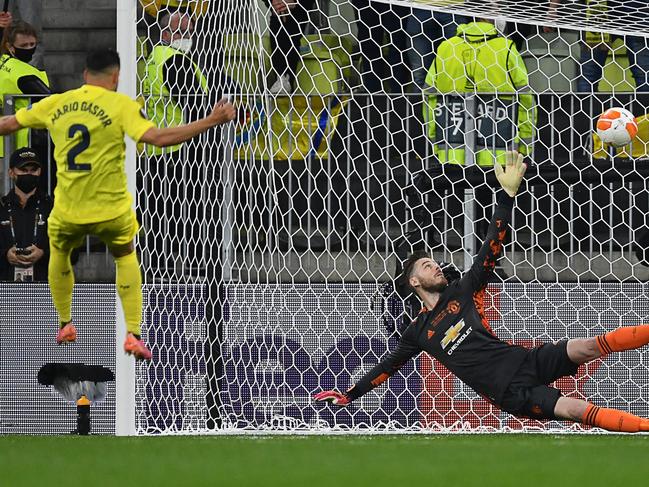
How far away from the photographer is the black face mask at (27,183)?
10180 millimetres

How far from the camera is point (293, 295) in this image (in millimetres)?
9867

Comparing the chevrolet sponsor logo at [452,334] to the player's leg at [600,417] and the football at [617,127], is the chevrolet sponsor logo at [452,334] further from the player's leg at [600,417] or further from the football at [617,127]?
the football at [617,127]

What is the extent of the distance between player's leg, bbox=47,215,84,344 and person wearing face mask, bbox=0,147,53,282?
2.31 m

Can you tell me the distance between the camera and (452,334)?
8789 millimetres

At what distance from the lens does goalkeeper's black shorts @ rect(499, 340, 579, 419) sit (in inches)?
335

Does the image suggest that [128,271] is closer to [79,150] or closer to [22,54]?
[79,150]

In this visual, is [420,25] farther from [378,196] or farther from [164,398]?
[164,398]

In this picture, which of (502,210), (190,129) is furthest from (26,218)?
(502,210)

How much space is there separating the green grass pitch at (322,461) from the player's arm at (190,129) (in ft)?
4.88

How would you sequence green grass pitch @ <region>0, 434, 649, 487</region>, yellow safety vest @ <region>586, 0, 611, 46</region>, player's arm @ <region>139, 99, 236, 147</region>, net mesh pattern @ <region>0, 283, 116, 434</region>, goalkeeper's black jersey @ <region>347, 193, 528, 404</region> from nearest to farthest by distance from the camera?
green grass pitch @ <region>0, 434, 649, 487</region>, player's arm @ <region>139, 99, 236, 147</region>, goalkeeper's black jersey @ <region>347, 193, 528, 404</region>, yellow safety vest @ <region>586, 0, 611, 46</region>, net mesh pattern @ <region>0, 283, 116, 434</region>

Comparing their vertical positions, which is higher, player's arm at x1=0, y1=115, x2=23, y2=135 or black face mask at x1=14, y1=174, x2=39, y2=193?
player's arm at x1=0, y1=115, x2=23, y2=135

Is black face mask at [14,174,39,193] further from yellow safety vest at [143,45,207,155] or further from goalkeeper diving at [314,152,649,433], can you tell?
goalkeeper diving at [314,152,649,433]

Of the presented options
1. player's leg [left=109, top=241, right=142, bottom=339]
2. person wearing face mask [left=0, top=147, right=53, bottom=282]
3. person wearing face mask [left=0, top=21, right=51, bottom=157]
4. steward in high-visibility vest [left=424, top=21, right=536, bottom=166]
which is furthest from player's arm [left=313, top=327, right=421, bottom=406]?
person wearing face mask [left=0, top=21, right=51, bottom=157]

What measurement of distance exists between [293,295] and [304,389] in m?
0.62
